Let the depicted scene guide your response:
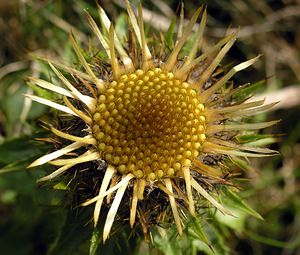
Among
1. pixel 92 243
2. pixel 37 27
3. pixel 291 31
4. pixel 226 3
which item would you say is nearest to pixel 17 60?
pixel 37 27

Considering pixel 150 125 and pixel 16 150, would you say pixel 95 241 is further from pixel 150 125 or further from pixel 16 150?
pixel 16 150

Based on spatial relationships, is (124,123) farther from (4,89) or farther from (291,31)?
(291,31)

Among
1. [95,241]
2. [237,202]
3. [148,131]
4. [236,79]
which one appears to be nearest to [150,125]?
[148,131]

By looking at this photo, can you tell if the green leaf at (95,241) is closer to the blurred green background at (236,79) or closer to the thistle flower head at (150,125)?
the thistle flower head at (150,125)

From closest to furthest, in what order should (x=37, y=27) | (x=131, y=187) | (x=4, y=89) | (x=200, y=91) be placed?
1. (x=131, y=187)
2. (x=200, y=91)
3. (x=4, y=89)
4. (x=37, y=27)

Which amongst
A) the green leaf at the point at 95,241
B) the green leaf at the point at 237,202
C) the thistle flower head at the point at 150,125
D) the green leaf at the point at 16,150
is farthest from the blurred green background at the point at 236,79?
the thistle flower head at the point at 150,125

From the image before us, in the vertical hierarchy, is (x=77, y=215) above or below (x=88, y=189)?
below
